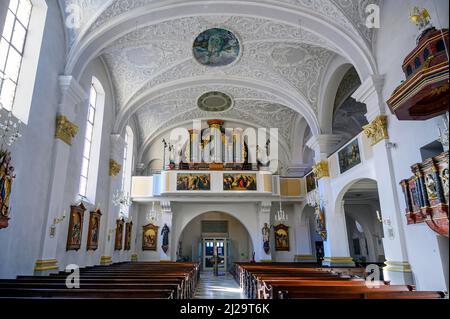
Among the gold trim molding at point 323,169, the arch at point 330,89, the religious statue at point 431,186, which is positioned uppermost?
the arch at point 330,89

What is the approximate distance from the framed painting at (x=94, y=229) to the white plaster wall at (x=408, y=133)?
884 cm

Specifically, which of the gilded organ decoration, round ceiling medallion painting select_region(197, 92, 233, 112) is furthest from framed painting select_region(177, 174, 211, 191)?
the gilded organ decoration

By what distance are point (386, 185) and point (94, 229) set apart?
28.8 feet

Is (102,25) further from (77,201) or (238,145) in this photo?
(238,145)

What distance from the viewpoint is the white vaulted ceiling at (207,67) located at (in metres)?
8.03

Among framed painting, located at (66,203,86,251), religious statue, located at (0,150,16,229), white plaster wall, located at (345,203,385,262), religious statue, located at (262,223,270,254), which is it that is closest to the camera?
religious statue, located at (0,150,16,229)

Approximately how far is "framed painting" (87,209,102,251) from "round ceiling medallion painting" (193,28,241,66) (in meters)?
6.60

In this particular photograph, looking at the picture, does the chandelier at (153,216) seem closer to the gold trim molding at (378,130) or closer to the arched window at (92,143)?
the arched window at (92,143)

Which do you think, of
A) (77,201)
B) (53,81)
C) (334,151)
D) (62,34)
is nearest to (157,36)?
(62,34)

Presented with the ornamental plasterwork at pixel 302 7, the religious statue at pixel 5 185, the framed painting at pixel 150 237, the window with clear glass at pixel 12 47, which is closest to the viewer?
the religious statue at pixel 5 185

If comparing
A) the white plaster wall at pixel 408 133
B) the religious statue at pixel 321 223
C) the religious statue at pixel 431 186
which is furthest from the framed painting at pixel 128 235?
the religious statue at pixel 431 186

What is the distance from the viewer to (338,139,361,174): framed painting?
9.58 metres

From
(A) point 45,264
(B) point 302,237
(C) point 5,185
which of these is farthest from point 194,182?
(C) point 5,185

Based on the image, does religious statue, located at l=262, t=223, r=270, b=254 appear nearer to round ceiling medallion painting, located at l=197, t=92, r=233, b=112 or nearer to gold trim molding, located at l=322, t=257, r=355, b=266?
gold trim molding, located at l=322, t=257, r=355, b=266
